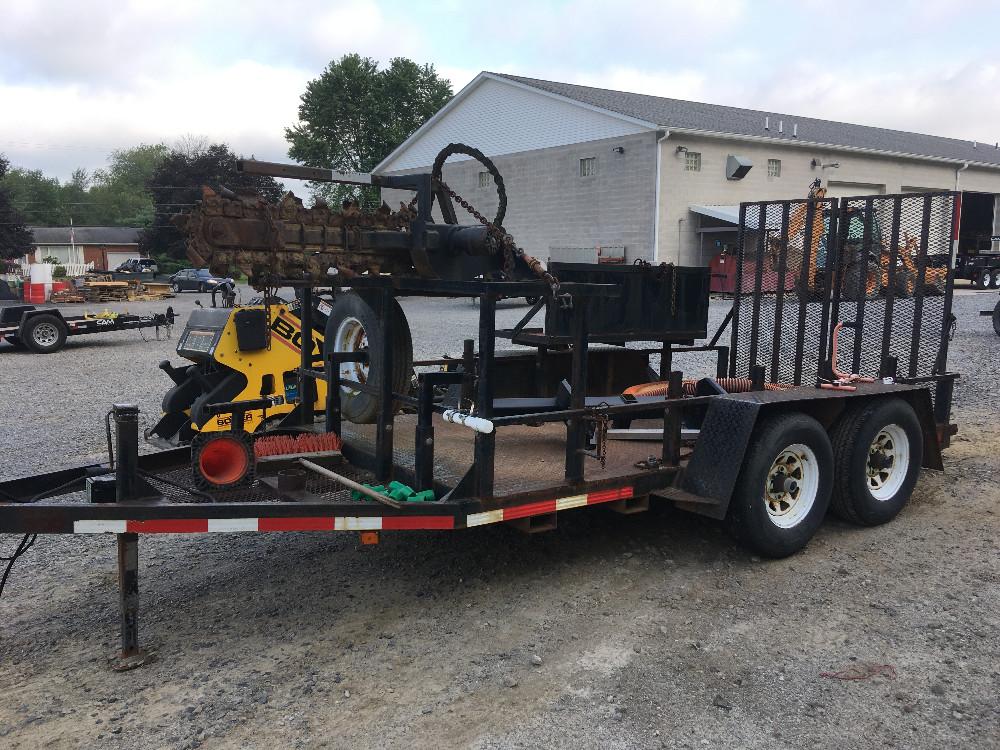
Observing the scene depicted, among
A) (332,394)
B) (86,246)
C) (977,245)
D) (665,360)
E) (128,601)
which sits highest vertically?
(86,246)

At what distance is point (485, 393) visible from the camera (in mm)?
4324

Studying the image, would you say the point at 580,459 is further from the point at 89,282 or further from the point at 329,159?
the point at 329,159

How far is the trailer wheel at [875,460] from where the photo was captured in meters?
5.70

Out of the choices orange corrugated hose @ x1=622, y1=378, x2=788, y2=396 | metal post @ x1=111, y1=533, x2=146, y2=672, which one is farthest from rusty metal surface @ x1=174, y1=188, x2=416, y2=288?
orange corrugated hose @ x1=622, y1=378, x2=788, y2=396

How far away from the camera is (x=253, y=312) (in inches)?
311

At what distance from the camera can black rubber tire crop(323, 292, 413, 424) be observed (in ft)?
16.3

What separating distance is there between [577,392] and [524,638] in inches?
50.5

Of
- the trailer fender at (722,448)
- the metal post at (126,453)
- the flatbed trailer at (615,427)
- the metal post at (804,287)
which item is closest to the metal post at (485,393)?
the flatbed trailer at (615,427)

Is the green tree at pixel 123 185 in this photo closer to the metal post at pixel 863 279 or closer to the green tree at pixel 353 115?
the green tree at pixel 353 115

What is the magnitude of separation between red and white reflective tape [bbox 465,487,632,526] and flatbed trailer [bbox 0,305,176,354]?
44.6ft

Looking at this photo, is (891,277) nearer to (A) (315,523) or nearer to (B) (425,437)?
(B) (425,437)

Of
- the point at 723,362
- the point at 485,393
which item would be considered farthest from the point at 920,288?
the point at 485,393

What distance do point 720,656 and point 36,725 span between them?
2.96 meters

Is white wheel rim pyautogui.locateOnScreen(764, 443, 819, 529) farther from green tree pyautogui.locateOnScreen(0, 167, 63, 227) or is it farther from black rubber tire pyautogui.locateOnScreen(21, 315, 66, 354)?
green tree pyautogui.locateOnScreen(0, 167, 63, 227)
